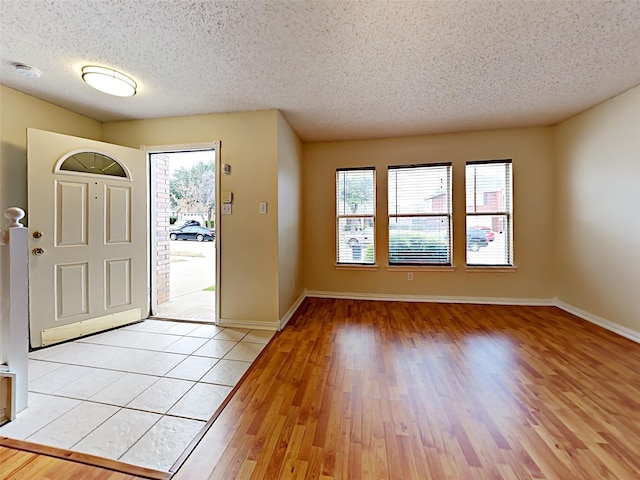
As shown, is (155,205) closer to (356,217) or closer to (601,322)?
(356,217)

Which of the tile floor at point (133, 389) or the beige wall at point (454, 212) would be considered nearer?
the tile floor at point (133, 389)

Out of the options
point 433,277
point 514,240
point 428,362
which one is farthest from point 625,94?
point 428,362

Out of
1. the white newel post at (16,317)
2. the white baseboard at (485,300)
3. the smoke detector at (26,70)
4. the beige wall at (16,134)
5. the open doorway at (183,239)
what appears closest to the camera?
the white newel post at (16,317)

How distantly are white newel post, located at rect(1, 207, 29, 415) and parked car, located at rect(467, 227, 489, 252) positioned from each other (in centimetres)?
471

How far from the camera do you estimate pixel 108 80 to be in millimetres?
2217

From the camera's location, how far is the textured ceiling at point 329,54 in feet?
5.27

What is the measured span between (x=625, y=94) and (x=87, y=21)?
4791mm

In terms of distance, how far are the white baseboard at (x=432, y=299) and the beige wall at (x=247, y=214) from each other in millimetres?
1443

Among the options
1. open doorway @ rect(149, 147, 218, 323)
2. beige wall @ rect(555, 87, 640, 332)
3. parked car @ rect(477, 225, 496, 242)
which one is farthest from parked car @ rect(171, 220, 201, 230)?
beige wall @ rect(555, 87, 640, 332)

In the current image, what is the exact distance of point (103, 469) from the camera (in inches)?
48.7

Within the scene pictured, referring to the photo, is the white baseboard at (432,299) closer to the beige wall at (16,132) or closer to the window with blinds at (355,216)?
the window with blinds at (355,216)

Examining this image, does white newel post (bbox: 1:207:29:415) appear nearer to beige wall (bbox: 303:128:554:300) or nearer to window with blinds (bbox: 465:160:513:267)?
beige wall (bbox: 303:128:554:300)

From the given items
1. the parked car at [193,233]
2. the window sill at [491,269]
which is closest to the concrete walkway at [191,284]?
the parked car at [193,233]

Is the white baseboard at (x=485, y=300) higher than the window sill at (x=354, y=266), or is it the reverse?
the window sill at (x=354, y=266)
